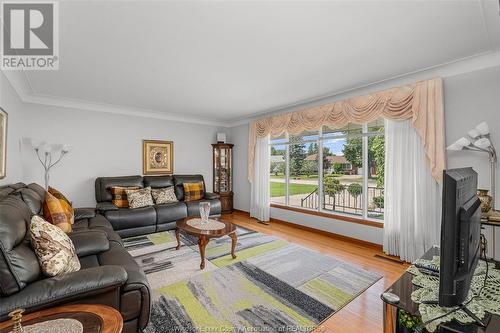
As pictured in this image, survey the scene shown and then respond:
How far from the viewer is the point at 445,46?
7.51 ft

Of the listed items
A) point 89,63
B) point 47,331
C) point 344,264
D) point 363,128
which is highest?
point 89,63

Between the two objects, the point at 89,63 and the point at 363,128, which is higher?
the point at 89,63

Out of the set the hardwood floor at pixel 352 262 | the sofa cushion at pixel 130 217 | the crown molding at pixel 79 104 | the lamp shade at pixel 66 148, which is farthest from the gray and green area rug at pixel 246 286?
the crown molding at pixel 79 104

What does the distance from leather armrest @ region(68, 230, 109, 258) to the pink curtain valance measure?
136 inches

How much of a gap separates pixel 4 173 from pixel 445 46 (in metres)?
4.90

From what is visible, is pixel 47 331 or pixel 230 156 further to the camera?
pixel 230 156

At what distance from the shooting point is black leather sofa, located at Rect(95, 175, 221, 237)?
3.71 meters

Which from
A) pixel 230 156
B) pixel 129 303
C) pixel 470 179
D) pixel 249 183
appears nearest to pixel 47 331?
pixel 129 303

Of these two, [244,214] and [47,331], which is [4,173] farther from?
[244,214]

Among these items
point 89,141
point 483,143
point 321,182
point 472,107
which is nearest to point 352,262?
point 321,182

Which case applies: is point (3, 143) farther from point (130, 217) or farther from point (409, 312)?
point (409, 312)

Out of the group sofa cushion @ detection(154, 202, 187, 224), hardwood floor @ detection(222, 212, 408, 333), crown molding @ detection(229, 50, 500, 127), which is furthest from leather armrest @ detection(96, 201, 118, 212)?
crown molding @ detection(229, 50, 500, 127)

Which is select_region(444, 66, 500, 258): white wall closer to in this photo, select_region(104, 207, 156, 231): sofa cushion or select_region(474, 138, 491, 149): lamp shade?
select_region(474, 138, 491, 149): lamp shade

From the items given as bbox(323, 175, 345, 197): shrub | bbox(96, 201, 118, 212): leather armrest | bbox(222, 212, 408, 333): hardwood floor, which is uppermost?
bbox(323, 175, 345, 197): shrub
